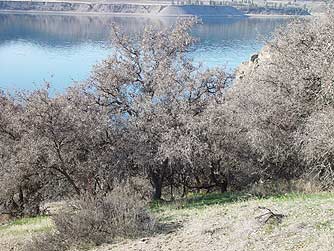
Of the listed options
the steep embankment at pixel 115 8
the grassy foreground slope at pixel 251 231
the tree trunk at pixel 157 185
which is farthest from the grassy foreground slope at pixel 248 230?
the steep embankment at pixel 115 8

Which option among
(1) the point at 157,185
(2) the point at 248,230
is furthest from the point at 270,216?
(1) the point at 157,185

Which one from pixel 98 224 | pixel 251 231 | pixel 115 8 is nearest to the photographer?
pixel 251 231

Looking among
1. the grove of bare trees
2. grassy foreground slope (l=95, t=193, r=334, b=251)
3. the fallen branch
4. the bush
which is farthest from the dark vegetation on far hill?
the fallen branch

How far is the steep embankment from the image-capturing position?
5684 inches

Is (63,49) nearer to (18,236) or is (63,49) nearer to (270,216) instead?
(18,236)

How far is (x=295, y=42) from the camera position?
16.7 m

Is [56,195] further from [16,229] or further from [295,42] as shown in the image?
[295,42]

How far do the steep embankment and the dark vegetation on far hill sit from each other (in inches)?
5010

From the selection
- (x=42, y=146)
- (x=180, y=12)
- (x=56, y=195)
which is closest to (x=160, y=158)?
(x=42, y=146)

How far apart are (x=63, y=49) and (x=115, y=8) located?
3324 inches

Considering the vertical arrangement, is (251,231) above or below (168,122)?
above

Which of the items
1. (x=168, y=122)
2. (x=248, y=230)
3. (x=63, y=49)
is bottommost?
(x=63, y=49)

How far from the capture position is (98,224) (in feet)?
30.8

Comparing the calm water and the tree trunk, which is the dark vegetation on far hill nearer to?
the tree trunk
